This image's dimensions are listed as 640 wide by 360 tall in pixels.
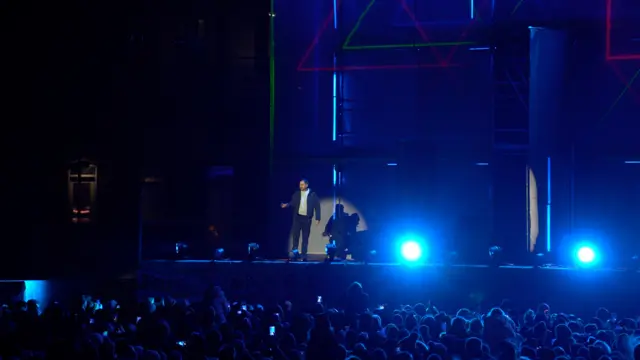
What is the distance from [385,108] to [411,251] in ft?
13.0

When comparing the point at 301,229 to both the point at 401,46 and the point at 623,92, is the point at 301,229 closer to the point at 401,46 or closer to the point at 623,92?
the point at 401,46

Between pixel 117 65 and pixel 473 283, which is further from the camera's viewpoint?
pixel 117 65

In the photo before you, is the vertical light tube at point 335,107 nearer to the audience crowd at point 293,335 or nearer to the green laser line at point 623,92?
the green laser line at point 623,92

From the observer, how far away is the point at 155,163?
19.1 meters

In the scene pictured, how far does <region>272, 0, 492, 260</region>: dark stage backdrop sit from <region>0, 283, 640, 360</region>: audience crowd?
7398 mm

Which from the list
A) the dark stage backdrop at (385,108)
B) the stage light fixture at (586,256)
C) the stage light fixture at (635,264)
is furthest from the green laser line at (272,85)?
the stage light fixture at (635,264)

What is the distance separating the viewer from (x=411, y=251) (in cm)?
1491

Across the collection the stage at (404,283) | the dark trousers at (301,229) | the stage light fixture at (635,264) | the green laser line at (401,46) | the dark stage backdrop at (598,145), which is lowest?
the stage at (404,283)

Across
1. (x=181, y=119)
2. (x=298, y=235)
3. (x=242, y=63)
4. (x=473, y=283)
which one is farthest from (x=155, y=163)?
(x=473, y=283)

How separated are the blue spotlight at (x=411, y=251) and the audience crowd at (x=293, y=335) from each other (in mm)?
4462

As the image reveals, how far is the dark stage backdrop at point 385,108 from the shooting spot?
17.3 metres

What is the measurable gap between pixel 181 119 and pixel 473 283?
7.72 metres

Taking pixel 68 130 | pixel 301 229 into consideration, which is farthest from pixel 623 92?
pixel 68 130

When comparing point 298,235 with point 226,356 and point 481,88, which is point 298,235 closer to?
point 481,88
